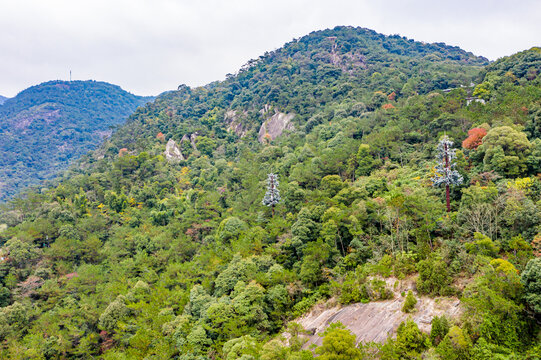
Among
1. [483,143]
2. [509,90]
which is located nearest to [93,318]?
[483,143]

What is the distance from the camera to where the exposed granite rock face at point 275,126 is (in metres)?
77.2

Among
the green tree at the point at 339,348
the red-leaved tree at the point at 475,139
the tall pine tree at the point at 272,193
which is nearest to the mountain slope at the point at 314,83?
the red-leaved tree at the point at 475,139

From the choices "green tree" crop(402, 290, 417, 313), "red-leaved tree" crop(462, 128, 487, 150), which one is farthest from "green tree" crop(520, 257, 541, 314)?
"red-leaved tree" crop(462, 128, 487, 150)

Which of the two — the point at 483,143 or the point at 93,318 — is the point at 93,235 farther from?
the point at 483,143

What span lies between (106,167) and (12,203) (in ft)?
65.9

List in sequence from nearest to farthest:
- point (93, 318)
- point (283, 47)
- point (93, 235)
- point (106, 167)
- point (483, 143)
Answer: point (483, 143) < point (93, 318) < point (93, 235) < point (106, 167) < point (283, 47)

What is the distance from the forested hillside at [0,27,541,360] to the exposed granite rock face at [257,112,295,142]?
6.91 feet

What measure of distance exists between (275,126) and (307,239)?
182 ft

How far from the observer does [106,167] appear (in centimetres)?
7275

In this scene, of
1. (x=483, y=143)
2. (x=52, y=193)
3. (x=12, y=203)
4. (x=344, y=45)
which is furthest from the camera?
(x=344, y=45)

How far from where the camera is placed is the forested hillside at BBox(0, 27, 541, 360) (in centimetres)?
1633

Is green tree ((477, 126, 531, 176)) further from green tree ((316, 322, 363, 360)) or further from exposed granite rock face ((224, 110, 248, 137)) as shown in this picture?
exposed granite rock face ((224, 110, 248, 137))

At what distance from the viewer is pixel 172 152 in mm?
76375

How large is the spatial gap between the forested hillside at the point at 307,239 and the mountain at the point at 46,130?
75746mm
